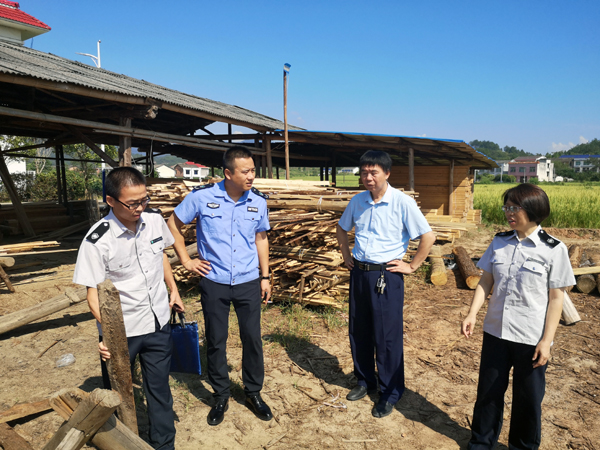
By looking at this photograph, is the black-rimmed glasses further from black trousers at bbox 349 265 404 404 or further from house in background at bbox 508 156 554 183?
house in background at bbox 508 156 554 183

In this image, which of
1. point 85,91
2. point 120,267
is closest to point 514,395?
point 120,267

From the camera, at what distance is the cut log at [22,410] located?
3.10m

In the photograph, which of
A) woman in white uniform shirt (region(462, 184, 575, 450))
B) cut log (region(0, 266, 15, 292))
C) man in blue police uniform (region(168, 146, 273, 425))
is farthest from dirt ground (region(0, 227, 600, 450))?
woman in white uniform shirt (region(462, 184, 575, 450))

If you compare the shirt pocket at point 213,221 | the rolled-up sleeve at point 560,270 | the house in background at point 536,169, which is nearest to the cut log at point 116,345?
the shirt pocket at point 213,221

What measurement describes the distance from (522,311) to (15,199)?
1214cm

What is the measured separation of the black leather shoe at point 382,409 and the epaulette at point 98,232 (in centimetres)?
256

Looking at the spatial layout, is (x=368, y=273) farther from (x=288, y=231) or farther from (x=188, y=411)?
(x=288, y=231)

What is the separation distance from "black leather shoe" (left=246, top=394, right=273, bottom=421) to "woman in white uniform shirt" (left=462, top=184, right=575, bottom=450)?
1.64 meters

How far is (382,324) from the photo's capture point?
340 cm

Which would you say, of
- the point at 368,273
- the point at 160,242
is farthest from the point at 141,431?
the point at 368,273

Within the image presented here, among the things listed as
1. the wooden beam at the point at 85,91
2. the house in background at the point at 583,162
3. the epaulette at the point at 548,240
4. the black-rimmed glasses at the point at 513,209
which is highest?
the house in background at the point at 583,162

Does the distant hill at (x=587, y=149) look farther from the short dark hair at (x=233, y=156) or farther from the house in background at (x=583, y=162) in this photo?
the short dark hair at (x=233, y=156)

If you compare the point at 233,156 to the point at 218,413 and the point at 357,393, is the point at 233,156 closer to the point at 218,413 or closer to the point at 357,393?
the point at 218,413

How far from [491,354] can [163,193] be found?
17.8 ft
